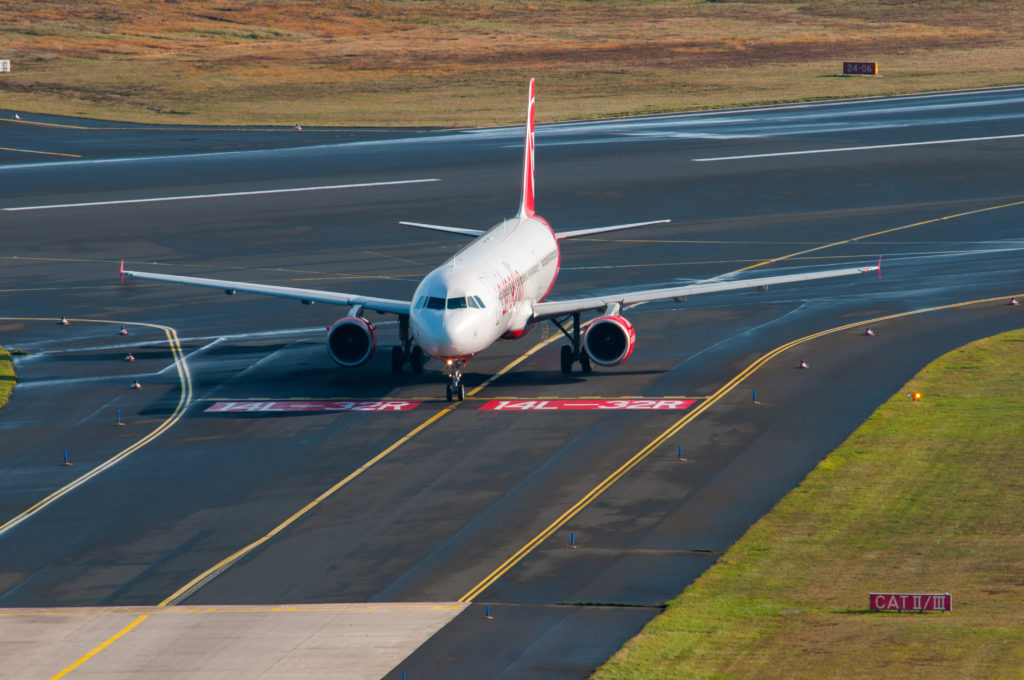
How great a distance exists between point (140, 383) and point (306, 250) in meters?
24.1

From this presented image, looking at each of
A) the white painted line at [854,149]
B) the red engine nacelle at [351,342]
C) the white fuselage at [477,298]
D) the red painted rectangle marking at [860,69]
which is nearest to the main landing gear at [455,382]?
the white fuselage at [477,298]

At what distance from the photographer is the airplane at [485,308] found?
47062 millimetres

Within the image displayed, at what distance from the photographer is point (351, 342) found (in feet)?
169

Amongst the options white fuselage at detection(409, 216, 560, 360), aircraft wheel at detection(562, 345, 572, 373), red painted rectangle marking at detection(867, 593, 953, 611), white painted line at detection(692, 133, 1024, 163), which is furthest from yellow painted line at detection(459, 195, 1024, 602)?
white painted line at detection(692, 133, 1024, 163)

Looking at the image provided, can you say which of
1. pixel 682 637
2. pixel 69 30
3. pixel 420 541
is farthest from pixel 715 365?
pixel 69 30

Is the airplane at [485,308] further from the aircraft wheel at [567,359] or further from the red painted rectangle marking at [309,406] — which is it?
the red painted rectangle marking at [309,406]

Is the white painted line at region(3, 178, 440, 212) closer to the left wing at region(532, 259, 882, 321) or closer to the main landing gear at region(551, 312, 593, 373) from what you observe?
the left wing at region(532, 259, 882, 321)

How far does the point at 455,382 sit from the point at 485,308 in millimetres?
2964

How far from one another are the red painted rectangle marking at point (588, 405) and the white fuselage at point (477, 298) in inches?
85.0

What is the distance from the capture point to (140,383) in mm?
53562

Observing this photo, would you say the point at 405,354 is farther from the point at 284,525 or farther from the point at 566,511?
the point at 566,511

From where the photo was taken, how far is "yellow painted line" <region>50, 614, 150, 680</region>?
29.3 metres

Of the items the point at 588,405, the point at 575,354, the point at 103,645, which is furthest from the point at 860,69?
the point at 103,645

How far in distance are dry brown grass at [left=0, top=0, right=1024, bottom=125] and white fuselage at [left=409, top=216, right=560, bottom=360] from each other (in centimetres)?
7013
